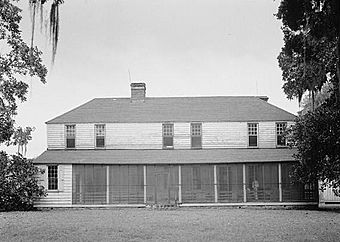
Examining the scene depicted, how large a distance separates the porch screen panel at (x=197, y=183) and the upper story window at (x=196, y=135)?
185 cm

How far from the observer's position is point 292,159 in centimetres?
3391

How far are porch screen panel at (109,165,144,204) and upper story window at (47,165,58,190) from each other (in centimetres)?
320

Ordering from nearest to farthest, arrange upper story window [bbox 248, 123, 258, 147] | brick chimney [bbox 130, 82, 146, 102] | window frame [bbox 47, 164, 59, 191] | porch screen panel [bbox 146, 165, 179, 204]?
window frame [bbox 47, 164, 59, 191] → porch screen panel [bbox 146, 165, 179, 204] → upper story window [bbox 248, 123, 258, 147] → brick chimney [bbox 130, 82, 146, 102]

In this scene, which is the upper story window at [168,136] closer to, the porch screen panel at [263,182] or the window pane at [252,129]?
the window pane at [252,129]

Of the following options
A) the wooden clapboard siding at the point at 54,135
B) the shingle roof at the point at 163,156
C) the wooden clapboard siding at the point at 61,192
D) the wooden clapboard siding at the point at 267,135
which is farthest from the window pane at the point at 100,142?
the wooden clapboard siding at the point at 267,135

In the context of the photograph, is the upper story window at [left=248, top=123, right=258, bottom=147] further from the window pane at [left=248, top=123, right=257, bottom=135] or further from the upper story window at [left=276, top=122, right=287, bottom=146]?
the upper story window at [left=276, top=122, right=287, bottom=146]

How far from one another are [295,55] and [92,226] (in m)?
10.3

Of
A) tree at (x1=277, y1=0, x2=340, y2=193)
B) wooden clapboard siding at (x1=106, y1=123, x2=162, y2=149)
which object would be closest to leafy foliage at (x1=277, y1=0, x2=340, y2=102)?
tree at (x1=277, y1=0, x2=340, y2=193)

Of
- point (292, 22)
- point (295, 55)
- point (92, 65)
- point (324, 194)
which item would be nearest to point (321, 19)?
point (292, 22)

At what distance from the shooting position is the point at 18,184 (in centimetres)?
3153

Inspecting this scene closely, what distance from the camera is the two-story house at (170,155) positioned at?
34500 millimetres

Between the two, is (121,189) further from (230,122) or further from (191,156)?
(230,122)

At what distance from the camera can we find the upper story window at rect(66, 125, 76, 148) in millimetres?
37125

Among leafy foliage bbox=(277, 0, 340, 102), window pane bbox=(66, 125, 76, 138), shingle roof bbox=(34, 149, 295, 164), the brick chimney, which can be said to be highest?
the brick chimney
